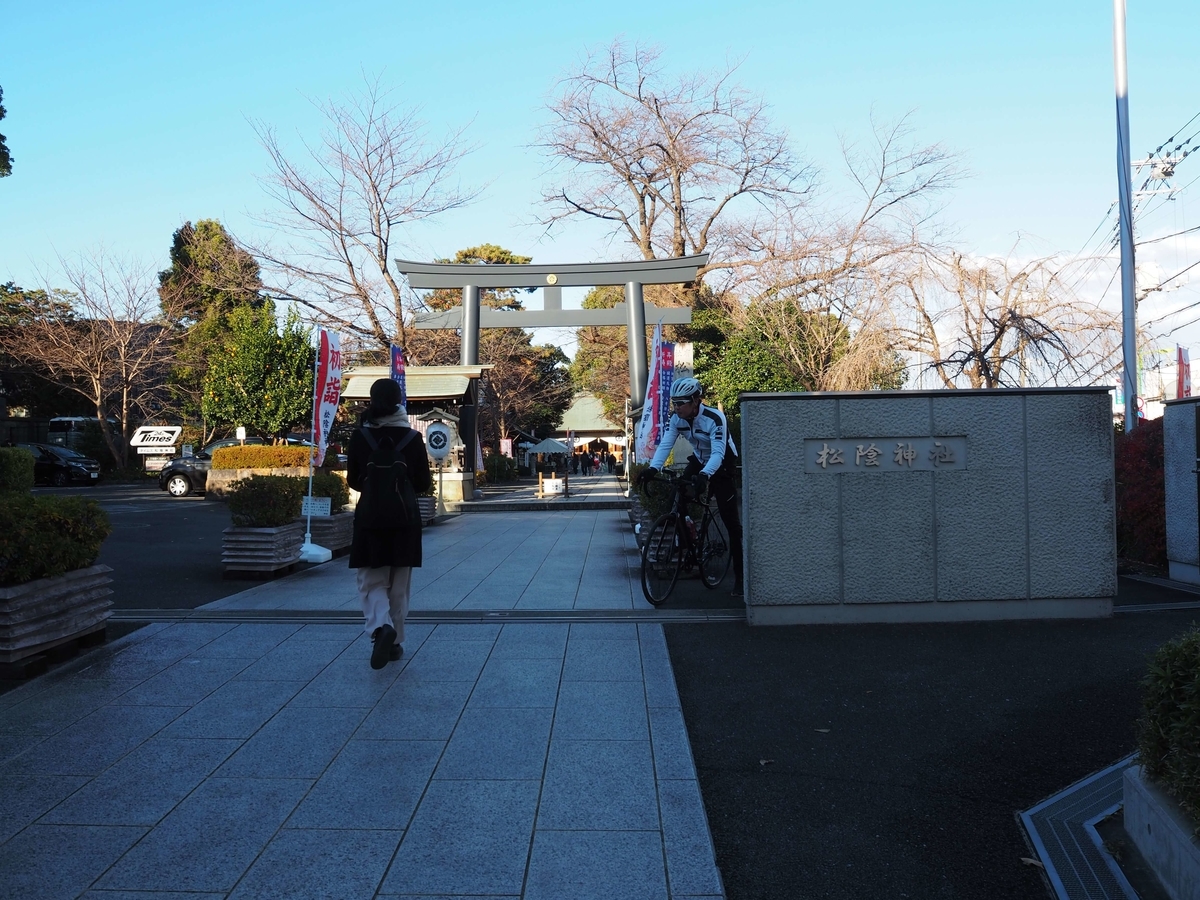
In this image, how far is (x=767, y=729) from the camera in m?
4.36

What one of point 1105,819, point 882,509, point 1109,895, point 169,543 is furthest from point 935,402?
point 169,543

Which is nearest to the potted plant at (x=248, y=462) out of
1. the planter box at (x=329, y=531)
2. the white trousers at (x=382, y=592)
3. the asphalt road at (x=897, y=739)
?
the planter box at (x=329, y=531)

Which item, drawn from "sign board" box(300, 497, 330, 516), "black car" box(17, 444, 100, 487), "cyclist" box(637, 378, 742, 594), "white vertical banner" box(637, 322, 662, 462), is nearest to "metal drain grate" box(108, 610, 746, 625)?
"cyclist" box(637, 378, 742, 594)

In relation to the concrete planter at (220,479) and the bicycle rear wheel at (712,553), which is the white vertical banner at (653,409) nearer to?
the bicycle rear wheel at (712,553)

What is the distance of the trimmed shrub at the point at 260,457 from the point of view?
928 inches

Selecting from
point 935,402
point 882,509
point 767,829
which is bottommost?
point 767,829

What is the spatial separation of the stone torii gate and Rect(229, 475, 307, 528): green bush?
1352cm

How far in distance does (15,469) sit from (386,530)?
1580cm

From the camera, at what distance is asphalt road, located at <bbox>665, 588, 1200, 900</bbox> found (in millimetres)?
3057

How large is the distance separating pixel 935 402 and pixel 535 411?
4550 centimetres

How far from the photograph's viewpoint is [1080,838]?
315cm

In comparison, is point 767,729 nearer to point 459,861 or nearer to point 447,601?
point 459,861

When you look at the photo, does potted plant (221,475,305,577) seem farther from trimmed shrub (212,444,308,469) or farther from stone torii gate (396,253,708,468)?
trimmed shrub (212,444,308,469)

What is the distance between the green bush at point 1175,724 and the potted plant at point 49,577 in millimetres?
5352
